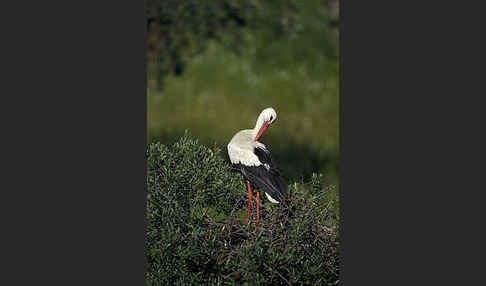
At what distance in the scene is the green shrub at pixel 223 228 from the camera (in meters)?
11.8

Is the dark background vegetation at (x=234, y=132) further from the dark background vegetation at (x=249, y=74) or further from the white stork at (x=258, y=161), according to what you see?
the white stork at (x=258, y=161)

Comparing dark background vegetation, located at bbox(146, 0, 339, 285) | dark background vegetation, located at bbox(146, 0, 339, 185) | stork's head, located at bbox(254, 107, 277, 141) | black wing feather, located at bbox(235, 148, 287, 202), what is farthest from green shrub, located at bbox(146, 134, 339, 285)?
stork's head, located at bbox(254, 107, 277, 141)

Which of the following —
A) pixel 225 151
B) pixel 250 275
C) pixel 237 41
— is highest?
pixel 237 41

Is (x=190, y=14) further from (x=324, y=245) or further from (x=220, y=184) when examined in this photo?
(x=324, y=245)

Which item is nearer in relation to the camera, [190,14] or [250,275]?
→ [250,275]

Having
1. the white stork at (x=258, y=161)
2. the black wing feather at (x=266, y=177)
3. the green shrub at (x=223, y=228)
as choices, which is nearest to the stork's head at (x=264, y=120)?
the white stork at (x=258, y=161)

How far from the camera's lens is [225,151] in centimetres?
1245

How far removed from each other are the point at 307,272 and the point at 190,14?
3.18 metres

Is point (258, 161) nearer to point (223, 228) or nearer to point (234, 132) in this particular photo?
point (234, 132)

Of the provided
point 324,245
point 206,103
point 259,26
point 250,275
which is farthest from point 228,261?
point 259,26

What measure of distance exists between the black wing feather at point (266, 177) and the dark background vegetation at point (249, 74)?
0.20 m

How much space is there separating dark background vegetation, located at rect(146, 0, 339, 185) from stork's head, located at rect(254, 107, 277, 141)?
8cm

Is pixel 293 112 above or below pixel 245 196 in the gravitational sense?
above

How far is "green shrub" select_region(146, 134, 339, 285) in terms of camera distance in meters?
11.8
